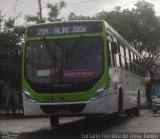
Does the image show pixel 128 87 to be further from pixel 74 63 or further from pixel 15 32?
pixel 15 32

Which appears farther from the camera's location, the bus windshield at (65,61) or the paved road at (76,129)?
the bus windshield at (65,61)

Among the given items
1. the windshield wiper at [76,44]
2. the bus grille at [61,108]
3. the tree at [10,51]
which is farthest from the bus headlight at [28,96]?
the tree at [10,51]

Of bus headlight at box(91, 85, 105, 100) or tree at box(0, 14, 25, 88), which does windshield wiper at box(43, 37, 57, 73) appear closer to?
bus headlight at box(91, 85, 105, 100)

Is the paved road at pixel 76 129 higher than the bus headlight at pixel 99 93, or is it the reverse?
the bus headlight at pixel 99 93

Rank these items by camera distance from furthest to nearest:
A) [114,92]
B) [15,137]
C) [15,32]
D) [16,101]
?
[15,32], [16,101], [114,92], [15,137]

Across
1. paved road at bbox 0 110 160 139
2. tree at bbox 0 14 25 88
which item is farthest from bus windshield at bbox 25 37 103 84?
tree at bbox 0 14 25 88

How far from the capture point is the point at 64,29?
1501cm

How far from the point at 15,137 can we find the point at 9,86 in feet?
62.3

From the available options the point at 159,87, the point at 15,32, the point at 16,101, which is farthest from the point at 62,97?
the point at 159,87

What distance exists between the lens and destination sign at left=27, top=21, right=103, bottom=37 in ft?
48.8

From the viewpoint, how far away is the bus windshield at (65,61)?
14375 millimetres

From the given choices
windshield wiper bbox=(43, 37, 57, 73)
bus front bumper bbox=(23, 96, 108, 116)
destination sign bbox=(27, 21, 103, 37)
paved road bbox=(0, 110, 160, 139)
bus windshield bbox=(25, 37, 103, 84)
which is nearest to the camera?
paved road bbox=(0, 110, 160, 139)

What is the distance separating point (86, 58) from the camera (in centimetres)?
1451

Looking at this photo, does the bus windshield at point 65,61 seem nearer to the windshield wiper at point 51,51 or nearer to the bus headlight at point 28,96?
the windshield wiper at point 51,51
